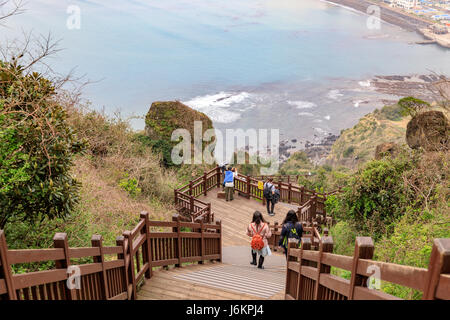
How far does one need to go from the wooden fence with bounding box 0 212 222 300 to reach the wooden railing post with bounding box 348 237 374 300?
101 inches

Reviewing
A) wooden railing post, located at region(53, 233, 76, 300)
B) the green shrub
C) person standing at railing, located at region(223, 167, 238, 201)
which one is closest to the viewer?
wooden railing post, located at region(53, 233, 76, 300)

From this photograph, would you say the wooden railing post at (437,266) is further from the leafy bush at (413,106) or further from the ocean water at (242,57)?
the ocean water at (242,57)

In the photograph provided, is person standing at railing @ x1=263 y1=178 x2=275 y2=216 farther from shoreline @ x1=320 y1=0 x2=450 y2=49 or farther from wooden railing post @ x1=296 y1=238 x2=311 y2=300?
shoreline @ x1=320 y1=0 x2=450 y2=49

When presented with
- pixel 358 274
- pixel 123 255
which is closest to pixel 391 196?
pixel 123 255

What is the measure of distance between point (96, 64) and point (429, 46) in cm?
9930

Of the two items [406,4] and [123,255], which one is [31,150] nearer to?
[123,255]

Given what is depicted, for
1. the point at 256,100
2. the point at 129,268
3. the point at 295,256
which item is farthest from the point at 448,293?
the point at 256,100

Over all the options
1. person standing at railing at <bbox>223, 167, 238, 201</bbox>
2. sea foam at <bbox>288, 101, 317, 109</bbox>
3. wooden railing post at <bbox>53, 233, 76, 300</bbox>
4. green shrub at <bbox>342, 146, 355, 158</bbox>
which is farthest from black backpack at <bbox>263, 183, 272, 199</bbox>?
sea foam at <bbox>288, 101, 317, 109</bbox>

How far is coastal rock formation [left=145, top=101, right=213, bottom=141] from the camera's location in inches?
1021

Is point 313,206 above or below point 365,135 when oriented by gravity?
below

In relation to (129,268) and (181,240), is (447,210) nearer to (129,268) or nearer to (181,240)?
(181,240)

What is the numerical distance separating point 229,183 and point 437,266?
13.2 m

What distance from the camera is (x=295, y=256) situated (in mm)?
5250

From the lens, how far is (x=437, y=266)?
1.95 metres
